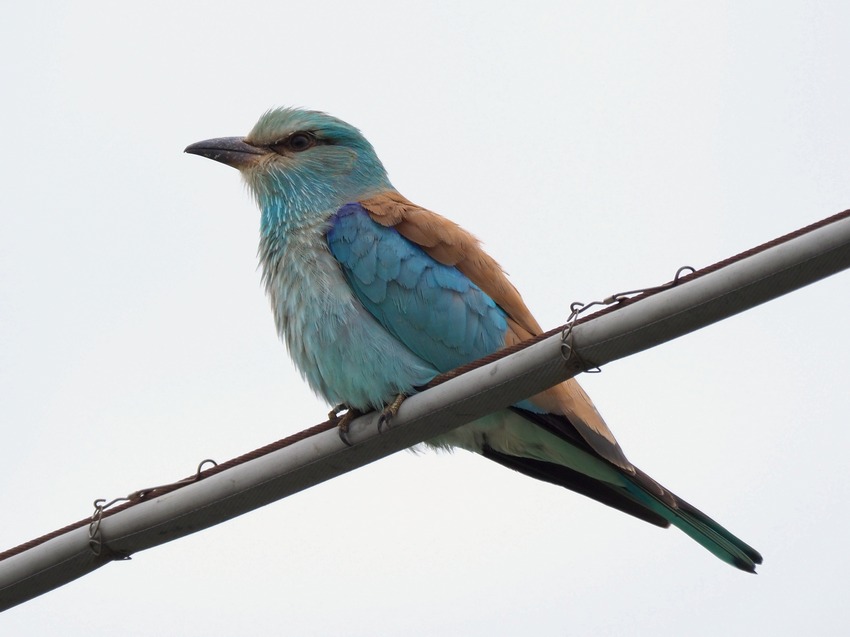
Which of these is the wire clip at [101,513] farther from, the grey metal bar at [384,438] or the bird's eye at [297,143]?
the bird's eye at [297,143]

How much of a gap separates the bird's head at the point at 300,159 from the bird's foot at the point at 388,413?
4.79ft

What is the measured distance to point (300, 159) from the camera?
659 cm

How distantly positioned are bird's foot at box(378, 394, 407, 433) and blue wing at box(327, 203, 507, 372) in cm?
37

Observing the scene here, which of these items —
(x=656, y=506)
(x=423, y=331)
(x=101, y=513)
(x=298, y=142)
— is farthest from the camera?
(x=298, y=142)

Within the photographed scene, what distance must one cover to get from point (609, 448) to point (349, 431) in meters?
1.45

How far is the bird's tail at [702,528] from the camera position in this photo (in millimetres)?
5008

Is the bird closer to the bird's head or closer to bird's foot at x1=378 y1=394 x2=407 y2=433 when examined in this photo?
bird's foot at x1=378 y1=394 x2=407 y2=433

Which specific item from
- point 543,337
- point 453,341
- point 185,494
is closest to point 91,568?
point 185,494

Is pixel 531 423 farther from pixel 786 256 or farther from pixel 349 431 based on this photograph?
pixel 786 256

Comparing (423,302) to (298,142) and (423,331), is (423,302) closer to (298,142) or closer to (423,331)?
(423,331)

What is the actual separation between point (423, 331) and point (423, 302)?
130 mm

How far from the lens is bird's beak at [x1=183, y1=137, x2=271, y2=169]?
22.1 ft

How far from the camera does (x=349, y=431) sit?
4078 mm

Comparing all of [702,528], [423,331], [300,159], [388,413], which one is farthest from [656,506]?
[300,159]
